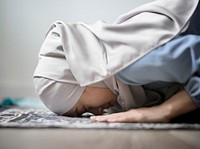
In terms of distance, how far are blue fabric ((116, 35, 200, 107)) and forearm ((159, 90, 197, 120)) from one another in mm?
14

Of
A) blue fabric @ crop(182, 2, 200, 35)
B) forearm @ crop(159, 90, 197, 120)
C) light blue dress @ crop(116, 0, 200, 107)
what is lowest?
forearm @ crop(159, 90, 197, 120)

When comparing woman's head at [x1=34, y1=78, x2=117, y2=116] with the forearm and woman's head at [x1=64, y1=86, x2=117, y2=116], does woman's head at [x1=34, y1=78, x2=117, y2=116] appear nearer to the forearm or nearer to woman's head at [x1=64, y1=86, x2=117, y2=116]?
woman's head at [x1=64, y1=86, x2=117, y2=116]

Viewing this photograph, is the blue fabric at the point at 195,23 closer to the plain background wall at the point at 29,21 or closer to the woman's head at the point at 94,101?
the woman's head at the point at 94,101

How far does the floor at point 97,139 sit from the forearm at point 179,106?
12 centimetres

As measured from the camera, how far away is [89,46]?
748 millimetres

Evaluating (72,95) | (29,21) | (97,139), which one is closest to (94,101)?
(72,95)

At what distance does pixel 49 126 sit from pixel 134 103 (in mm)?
273

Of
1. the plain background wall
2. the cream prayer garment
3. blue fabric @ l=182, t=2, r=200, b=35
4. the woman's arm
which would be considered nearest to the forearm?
the woman's arm

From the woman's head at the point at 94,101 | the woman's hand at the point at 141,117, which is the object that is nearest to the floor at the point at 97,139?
the woman's hand at the point at 141,117

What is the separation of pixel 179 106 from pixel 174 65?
0.34ft

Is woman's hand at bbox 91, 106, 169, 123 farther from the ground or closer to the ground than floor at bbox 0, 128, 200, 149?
closer to the ground

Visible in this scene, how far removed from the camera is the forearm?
667 millimetres

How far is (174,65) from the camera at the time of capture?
0.63m

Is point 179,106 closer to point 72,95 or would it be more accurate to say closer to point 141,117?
point 141,117
